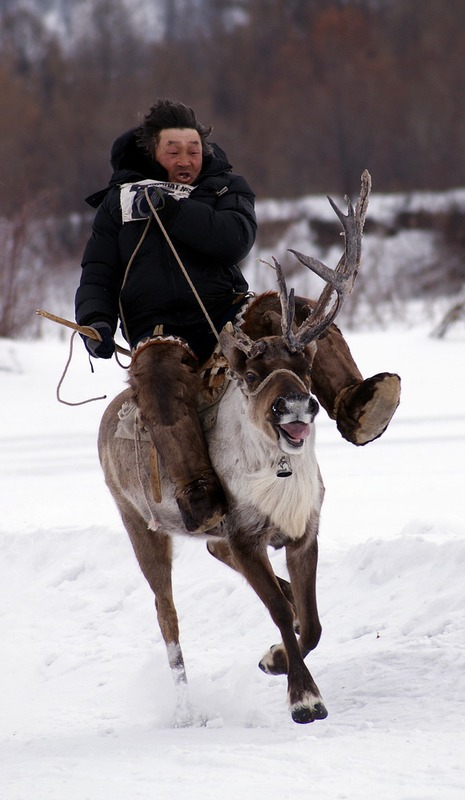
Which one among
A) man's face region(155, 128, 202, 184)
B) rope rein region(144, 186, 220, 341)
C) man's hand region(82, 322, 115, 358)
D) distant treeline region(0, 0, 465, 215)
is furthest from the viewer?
distant treeline region(0, 0, 465, 215)

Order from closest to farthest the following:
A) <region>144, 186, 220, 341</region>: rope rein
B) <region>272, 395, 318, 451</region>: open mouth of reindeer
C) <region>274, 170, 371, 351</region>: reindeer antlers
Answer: <region>272, 395, 318, 451</region>: open mouth of reindeer < <region>274, 170, 371, 351</region>: reindeer antlers < <region>144, 186, 220, 341</region>: rope rein

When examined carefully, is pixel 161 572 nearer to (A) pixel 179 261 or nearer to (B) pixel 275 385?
(A) pixel 179 261

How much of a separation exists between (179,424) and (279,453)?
1.74 ft

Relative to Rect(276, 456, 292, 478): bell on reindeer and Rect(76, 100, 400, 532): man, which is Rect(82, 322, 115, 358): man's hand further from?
Rect(276, 456, 292, 478): bell on reindeer

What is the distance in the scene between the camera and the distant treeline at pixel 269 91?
3631 centimetres

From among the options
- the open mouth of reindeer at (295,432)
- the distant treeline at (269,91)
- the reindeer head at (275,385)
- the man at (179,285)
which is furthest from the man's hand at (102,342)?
the distant treeline at (269,91)

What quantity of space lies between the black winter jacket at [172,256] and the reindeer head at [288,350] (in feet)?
1.71

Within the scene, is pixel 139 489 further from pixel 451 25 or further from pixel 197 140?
pixel 451 25

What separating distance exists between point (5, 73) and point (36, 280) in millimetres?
26071

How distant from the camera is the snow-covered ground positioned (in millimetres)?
4250

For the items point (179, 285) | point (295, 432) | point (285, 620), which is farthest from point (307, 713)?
point (179, 285)

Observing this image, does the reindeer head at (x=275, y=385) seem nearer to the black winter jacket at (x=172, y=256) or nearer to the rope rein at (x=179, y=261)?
the rope rein at (x=179, y=261)

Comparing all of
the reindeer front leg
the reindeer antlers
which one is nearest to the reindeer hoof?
the reindeer front leg

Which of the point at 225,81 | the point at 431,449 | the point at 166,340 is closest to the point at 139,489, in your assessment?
the point at 166,340
